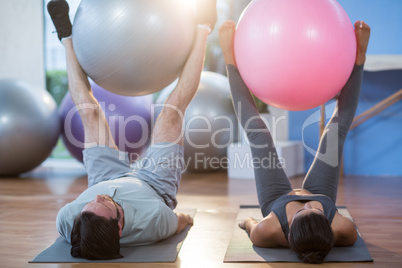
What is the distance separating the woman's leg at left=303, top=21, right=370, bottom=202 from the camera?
237 centimetres

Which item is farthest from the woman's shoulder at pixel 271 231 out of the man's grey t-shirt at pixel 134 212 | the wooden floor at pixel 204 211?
the man's grey t-shirt at pixel 134 212

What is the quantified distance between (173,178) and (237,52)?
0.72 meters

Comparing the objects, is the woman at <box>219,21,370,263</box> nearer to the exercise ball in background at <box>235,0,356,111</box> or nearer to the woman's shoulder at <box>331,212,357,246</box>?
the woman's shoulder at <box>331,212,357,246</box>

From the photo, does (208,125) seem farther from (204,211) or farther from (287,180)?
(287,180)

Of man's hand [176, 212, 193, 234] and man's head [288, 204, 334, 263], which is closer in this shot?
man's head [288, 204, 334, 263]

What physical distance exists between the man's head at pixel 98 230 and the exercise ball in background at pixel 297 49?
0.90 m

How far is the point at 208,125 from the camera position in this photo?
4477 mm

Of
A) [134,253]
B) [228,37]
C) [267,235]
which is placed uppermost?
[228,37]

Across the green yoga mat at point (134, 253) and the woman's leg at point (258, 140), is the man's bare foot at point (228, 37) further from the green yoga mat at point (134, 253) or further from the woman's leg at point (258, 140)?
the green yoga mat at point (134, 253)

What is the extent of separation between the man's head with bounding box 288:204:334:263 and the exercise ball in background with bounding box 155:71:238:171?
99.6 inches

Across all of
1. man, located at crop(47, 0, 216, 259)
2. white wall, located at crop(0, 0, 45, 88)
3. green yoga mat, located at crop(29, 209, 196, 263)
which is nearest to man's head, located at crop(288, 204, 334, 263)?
green yoga mat, located at crop(29, 209, 196, 263)

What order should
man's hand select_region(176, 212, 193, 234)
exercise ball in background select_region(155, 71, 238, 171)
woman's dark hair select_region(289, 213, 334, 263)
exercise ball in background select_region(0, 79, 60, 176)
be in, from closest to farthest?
woman's dark hair select_region(289, 213, 334, 263) → man's hand select_region(176, 212, 193, 234) → exercise ball in background select_region(0, 79, 60, 176) → exercise ball in background select_region(155, 71, 238, 171)

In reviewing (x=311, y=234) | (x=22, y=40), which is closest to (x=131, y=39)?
(x=311, y=234)

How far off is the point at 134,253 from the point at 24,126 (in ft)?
8.15
